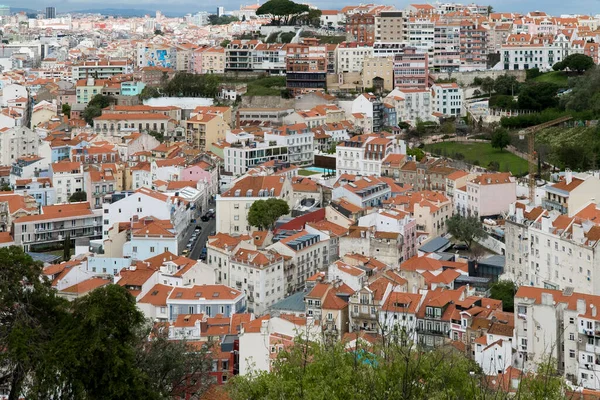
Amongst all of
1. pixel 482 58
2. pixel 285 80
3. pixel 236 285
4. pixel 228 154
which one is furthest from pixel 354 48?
pixel 236 285

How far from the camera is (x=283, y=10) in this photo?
5284 cm

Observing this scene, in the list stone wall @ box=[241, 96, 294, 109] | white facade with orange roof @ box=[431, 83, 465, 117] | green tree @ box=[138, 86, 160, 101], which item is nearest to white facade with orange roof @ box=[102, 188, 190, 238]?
stone wall @ box=[241, 96, 294, 109]

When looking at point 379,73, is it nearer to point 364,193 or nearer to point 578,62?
point 578,62

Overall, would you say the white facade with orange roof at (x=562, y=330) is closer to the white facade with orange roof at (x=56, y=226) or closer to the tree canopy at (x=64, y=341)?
the tree canopy at (x=64, y=341)

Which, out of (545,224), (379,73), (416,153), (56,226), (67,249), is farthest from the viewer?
(379,73)

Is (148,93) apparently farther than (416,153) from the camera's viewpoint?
Yes

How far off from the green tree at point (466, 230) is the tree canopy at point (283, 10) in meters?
30.0

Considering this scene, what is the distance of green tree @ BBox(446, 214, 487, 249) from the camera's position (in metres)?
24.2

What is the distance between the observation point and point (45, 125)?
41.7 metres

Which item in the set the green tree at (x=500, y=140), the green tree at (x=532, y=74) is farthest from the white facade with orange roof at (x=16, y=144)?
the green tree at (x=532, y=74)

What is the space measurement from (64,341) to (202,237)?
49.3ft

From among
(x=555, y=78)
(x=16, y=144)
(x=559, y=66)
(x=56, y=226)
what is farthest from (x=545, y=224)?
(x=559, y=66)

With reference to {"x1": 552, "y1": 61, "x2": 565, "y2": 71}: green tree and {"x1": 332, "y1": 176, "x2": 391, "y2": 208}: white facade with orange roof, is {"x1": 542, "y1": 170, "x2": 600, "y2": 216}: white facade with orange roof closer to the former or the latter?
{"x1": 332, "y1": 176, "x2": 391, "y2": 208}: white facade with orange roof

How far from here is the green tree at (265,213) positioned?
989 inches
